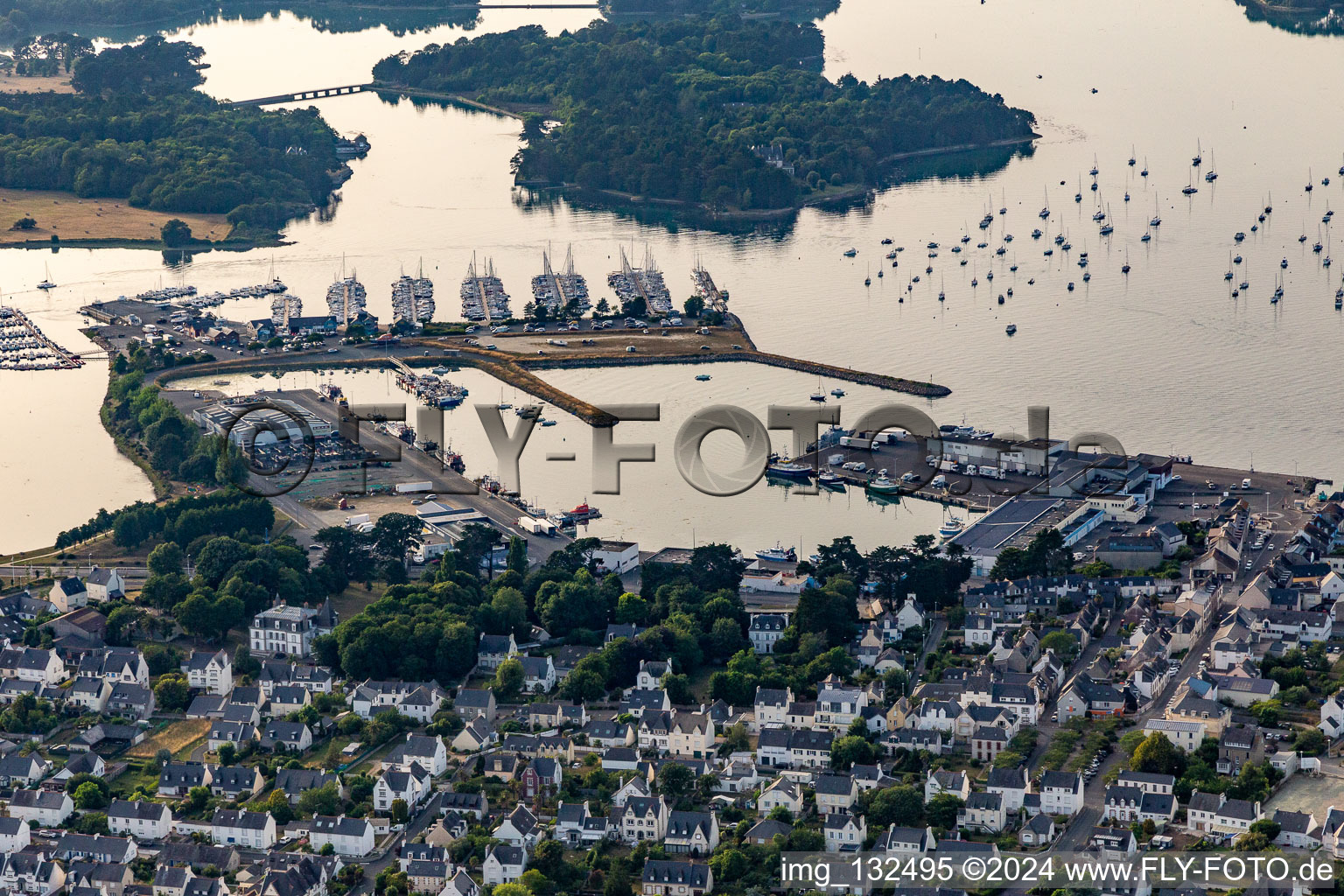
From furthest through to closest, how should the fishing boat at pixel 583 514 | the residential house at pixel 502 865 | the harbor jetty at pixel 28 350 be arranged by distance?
the harbor jetty at pixel 28 350
the fishing boat at pixel 583 514
the residential house at pixel 502 865

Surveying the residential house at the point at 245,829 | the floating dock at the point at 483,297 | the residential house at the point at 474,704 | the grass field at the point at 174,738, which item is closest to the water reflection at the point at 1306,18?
the floating dock at the point at 483,297

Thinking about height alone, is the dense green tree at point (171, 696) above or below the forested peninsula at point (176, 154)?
below

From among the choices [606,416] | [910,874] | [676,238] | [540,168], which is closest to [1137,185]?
[676,238]

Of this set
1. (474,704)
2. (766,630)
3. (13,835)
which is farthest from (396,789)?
(766,630)

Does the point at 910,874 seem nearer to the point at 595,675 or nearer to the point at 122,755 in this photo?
the point at 595,675

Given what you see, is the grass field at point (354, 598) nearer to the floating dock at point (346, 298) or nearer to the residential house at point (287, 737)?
the residential house at point (287, 737)

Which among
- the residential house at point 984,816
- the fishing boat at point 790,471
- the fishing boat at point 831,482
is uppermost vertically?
the fishing boat at point 790,471
